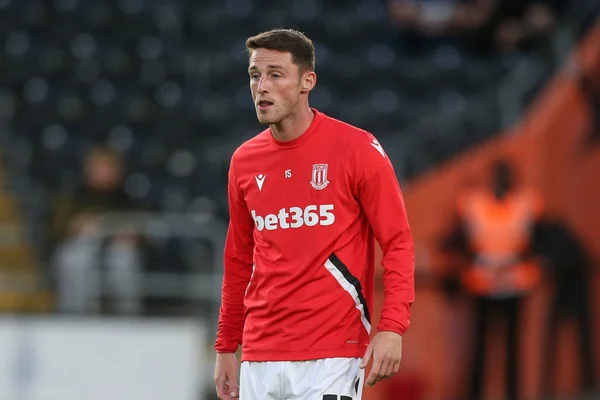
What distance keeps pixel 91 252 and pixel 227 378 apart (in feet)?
16.8

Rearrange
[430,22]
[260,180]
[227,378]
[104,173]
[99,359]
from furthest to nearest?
[430,22], [104,173], [99,359], [227,378], [260,180]

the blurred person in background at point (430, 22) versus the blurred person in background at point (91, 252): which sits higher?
the blurred person in background at point (430, 22)

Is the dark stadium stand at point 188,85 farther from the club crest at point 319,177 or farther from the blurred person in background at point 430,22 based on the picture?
the club crest at point 319,177

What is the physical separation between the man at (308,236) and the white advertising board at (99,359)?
473 cm

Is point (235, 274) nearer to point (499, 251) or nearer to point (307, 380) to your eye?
point (307, 380)

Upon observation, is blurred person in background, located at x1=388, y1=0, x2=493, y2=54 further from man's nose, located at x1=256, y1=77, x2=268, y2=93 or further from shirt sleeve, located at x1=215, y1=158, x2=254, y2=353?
man's nose, located at x1=256, y1=77, x2=268, y2=93

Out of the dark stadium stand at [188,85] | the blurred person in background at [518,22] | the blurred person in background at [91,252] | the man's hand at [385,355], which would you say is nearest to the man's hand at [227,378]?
the man's hand at [385,355]

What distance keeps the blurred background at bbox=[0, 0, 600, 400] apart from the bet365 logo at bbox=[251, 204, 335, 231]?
4875 mm

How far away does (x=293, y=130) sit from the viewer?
4.39m

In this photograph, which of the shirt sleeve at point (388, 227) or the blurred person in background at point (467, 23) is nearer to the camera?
the shirt sleeve at point (388, 227)

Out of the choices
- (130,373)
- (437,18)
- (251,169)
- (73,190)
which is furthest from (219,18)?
(251,169)

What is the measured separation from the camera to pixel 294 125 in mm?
4391

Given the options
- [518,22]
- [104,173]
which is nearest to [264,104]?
[104,173]

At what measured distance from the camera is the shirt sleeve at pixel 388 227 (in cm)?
409
